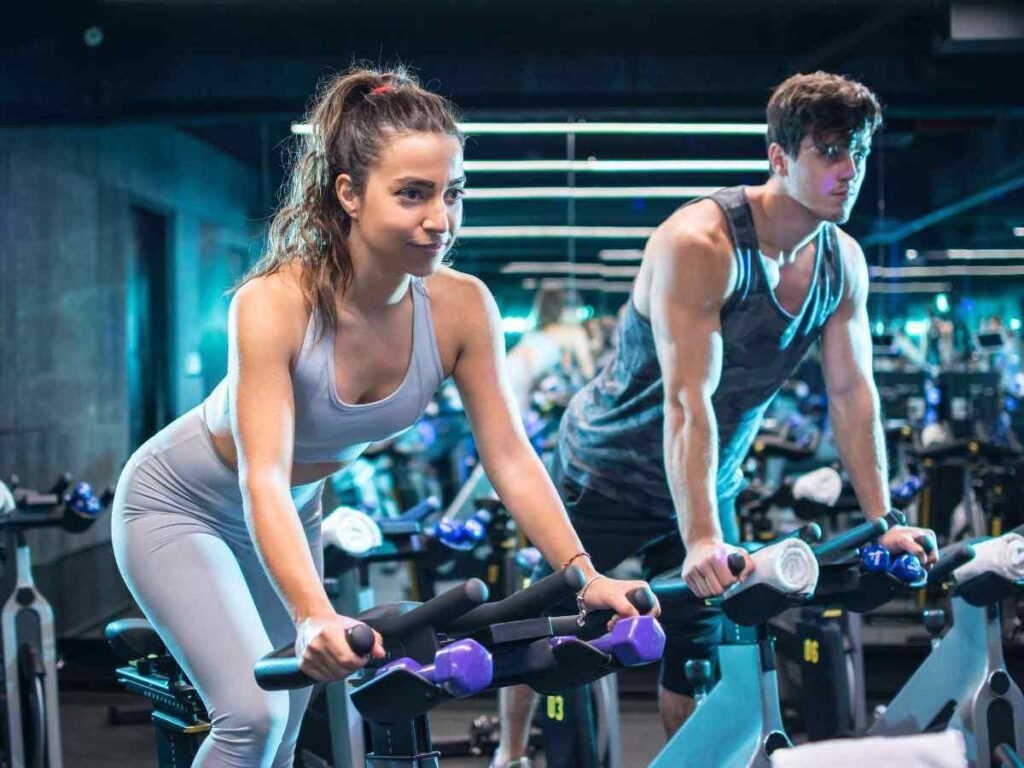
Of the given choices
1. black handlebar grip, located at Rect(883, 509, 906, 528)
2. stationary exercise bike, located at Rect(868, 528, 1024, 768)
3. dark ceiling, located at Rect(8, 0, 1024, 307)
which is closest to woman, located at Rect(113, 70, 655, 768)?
black handlebar grip, located at Rect(883, 509, 906, 528)

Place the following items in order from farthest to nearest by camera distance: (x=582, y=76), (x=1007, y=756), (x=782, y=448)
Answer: (x=582, y=76), (x=782, y=448), (x=1007, y=756)

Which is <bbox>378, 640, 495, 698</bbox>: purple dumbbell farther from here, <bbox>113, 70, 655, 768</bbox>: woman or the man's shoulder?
the man's shoulder

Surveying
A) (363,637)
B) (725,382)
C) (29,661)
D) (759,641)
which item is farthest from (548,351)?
(363,637)

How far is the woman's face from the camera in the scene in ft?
5.98

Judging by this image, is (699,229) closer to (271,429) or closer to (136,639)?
(271,429)

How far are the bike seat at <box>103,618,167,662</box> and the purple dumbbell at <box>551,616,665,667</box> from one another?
1079mm

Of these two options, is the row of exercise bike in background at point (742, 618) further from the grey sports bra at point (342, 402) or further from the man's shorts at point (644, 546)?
the grey sports bra at point (342, 402)

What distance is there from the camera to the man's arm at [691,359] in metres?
2.49

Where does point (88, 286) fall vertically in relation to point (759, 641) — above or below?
above

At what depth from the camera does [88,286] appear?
5852 millimetres

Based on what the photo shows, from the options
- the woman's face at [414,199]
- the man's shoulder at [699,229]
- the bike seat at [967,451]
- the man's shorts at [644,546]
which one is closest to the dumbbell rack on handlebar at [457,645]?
the woman's face at [414,199]

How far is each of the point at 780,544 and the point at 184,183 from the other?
489 cm

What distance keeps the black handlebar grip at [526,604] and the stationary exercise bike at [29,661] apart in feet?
8.32

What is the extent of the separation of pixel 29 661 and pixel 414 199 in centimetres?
259
